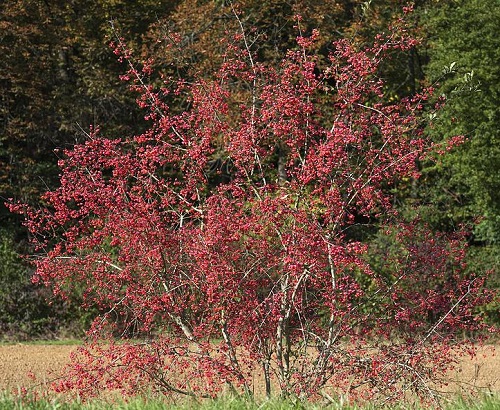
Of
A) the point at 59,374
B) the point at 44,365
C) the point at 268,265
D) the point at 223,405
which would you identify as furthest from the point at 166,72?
the point at 223,405

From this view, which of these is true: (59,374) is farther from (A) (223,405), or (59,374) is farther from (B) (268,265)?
(A) (223,405)

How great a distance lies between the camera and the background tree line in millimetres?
18781

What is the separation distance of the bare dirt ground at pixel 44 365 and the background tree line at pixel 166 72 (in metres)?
2.11

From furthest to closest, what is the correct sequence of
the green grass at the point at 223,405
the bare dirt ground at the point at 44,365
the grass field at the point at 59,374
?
1. the bare dirt ground at the point at 44,365
2. the grass field at the point at 59,374
3. the green grass at the point at 223,405

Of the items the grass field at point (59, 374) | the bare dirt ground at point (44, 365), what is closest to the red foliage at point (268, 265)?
the grass field at point (59, 374)

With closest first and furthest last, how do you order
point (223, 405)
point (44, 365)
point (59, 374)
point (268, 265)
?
point (223, 405) → point (268, 265) → point (59, 374) → point (44, 365)

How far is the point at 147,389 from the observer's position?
7.68m

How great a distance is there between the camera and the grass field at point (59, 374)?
613cm

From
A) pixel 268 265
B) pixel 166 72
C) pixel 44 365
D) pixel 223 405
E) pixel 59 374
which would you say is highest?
pixel 268 265

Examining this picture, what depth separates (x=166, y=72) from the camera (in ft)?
74.8

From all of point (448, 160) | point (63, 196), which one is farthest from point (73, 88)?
point (63, 196)

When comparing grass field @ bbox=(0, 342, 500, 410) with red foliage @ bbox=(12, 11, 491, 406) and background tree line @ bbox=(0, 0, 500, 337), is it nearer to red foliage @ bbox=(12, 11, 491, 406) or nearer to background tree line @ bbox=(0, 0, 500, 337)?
red foliage @ bbox=(12, 11, 491, 406)

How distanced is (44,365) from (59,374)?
2.85 ft

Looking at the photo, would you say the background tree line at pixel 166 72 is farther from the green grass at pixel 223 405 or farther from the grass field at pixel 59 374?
the green grass at pixel 223 405
